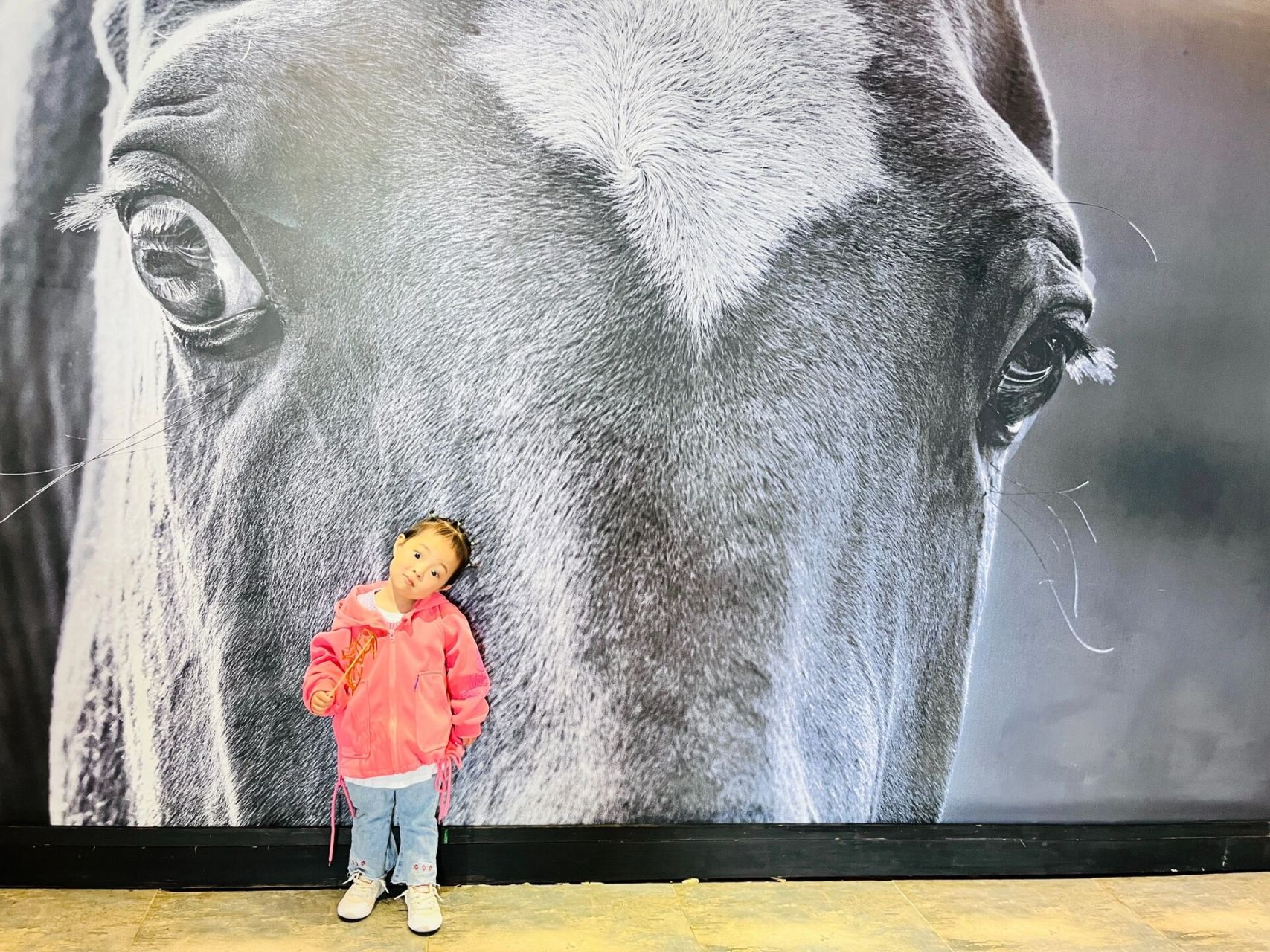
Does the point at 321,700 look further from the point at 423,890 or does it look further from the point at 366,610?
the point at 423,890

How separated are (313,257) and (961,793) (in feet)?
7.04

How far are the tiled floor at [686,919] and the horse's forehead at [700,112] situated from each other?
1418 millimetres

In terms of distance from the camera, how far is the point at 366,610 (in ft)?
6.85

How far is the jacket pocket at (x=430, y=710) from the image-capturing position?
211 cm

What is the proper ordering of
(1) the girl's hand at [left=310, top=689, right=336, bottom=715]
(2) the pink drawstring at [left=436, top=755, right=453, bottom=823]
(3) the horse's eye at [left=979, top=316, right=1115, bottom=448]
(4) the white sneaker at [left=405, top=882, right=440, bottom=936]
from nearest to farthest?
(1) the girl's hand at [left=310, top=689, right=336, bottom=715], (4) the white sneaker at [left=405, top=882, right=440, bottom=936], (2) the pink drawstring at [left=436, top=755, right=453, bottom=823], (3) the horse's eye at [left=979, top=316, right=1115, bottom=448]

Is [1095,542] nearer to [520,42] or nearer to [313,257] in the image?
[520,42]

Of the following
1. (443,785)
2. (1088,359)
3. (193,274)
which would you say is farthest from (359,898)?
(1088,359)

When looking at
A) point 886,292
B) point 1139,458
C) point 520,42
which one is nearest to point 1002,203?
point 886,292

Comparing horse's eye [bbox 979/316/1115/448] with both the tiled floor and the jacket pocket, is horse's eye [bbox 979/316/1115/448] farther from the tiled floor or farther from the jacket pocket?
the jacket pocket

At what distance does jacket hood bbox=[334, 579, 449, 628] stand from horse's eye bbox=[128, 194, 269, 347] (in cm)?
64

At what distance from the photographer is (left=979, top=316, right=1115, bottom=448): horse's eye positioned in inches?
93.9

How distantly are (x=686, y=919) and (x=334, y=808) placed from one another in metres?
0.87

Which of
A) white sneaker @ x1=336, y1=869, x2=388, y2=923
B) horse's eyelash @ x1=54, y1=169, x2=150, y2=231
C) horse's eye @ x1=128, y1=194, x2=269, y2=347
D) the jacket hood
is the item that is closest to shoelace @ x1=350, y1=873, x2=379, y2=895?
white sneaker @ x1=336, y1=869, x2=388, y2=923

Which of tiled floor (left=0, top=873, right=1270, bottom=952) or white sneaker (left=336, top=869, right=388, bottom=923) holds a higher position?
Result: white sneaker (left=336, top=869, right=388, bottom=923)
